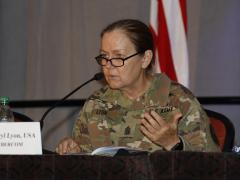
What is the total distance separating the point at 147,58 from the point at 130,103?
19 centimetres

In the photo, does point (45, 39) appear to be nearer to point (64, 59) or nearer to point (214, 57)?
point (64, 59)

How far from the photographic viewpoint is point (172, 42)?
8.65ft

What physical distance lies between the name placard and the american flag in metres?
1.24

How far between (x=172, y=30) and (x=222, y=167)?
1527mm

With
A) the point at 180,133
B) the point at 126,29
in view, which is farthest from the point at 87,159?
the point at 126,29

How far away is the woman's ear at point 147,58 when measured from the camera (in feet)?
6.87

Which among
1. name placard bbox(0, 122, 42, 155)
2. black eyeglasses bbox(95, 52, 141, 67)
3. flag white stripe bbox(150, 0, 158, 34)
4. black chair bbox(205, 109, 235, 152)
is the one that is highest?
flag white stripe bbox(150, 0, 158, 34)

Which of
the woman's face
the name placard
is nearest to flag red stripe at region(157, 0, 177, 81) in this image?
the woman's face

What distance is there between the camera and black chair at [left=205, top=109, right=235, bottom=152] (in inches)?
77.6

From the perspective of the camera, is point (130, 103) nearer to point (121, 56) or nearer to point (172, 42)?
point (121, 56)

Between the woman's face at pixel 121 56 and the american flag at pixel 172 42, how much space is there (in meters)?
0.58

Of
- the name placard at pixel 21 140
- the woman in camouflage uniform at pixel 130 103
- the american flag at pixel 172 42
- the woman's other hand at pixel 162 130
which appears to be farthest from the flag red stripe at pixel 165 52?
the name placard at pixel 21 140

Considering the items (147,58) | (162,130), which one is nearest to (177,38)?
(147,58)

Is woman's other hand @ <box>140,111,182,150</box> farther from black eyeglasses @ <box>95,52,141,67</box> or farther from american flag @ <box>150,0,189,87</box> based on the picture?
american flag @ <box>150,0,189,87</box>
